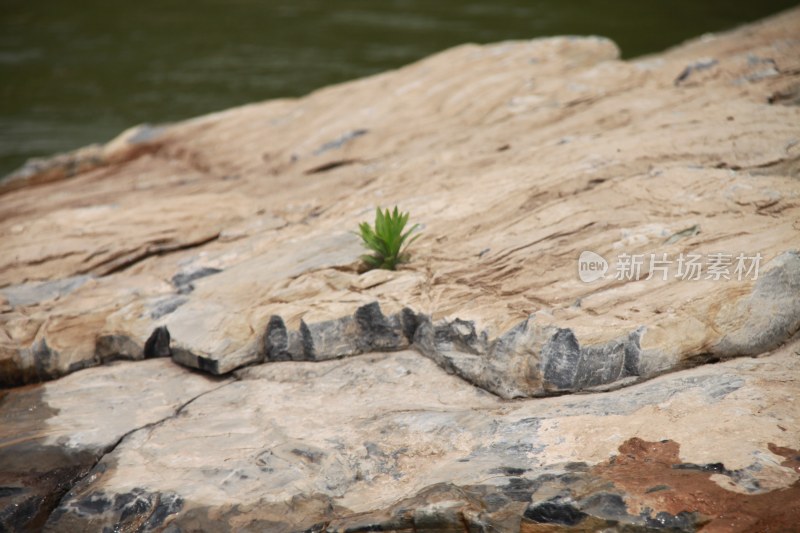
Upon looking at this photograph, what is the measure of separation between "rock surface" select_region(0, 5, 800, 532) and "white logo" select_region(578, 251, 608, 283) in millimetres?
49

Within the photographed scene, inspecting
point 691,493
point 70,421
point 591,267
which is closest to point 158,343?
point 70,421

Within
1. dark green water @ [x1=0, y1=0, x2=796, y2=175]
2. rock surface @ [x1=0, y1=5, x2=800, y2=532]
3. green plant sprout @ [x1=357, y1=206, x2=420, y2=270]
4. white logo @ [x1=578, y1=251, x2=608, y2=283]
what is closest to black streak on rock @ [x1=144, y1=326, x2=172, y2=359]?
rock surface @ [x1=0, y1=5, x2=800, y2=532]

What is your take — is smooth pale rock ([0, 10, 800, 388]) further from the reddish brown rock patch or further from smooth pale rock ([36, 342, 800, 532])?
the reddish brown rock patch

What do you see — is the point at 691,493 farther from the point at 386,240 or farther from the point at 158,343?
the point at 158,343

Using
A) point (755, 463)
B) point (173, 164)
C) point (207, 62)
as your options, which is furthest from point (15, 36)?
point (755, 463)

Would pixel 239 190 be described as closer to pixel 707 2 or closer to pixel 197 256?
pixel 197 256

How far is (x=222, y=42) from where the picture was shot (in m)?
23.6

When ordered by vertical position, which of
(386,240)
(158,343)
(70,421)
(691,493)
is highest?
(386,240)

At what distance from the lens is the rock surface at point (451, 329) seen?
206 inches

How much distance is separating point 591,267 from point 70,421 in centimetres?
453

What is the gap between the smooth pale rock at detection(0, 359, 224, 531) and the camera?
587 centimetres

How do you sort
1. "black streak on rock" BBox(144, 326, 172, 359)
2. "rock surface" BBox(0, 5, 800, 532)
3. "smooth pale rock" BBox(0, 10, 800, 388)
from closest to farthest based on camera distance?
A: 1. "rock surface" BBox(0, 5, 800, 532)
2. "smooth pale rock" BBox(0, 10, 800, 388)
3. "black streak on rock" BBox(144, 326, 172, 359)

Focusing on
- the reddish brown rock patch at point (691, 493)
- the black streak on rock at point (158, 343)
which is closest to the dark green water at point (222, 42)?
the black streak on rock at point (158, 343)

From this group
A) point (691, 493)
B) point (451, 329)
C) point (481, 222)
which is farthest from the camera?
point (481, 222)
